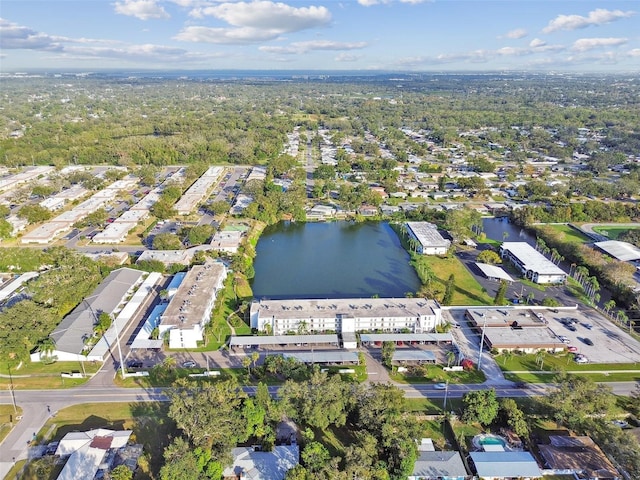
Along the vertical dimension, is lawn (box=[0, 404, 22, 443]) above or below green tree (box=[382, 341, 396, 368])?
below

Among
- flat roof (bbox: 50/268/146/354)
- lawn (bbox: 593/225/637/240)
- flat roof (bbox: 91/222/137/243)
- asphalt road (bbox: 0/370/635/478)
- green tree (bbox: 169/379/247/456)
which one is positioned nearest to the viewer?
green tree (bbox: 169/379/247/456)

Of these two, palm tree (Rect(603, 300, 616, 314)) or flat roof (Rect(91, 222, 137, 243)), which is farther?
flat roof (Rect(91, 222, 137, 243))

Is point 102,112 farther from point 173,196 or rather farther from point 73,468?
point 73,468

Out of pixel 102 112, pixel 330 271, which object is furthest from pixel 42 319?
pixel 102 112

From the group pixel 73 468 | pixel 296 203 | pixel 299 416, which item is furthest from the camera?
pixel 296 203

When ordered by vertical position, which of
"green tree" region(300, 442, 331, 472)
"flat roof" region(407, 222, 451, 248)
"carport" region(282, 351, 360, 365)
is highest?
"flat roof" region(407, 222, 451, 248)

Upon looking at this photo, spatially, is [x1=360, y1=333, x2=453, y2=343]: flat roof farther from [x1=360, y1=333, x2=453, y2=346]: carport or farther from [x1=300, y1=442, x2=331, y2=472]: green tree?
[x1=300, y1=442, x2=331, y2=472]: green tree

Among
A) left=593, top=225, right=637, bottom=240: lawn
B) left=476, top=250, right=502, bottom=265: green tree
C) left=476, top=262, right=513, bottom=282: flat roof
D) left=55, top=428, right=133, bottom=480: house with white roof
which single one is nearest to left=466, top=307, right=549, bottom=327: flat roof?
left=476, top=262, right=513, bottom=282: flat roof
